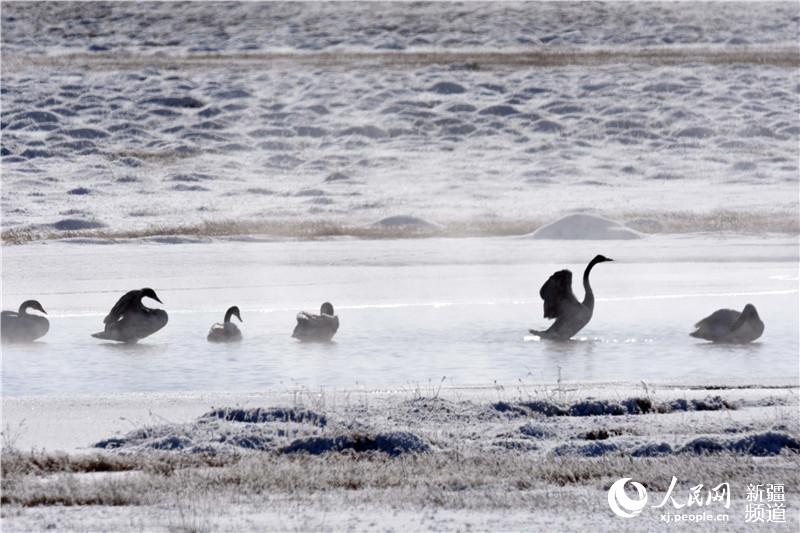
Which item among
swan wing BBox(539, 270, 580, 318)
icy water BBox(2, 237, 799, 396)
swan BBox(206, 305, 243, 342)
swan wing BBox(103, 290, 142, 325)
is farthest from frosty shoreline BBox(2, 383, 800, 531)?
swan wing BBox(103, 290, 142, 325)

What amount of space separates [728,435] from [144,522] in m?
3.53

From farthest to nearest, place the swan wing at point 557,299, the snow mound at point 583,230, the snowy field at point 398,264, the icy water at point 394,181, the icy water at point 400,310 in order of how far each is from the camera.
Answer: the snow mound at point 583,230, the swan wing at point 557,299, the icy water at point 394,181, the icy water at point 400,310, the snowy field at point 398,264

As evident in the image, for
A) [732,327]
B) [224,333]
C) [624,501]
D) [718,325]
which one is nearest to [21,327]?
[224,333]

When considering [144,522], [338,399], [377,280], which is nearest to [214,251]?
[377,280]

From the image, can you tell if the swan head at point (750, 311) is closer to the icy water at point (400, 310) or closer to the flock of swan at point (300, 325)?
the flock of swan at point (300, 325)

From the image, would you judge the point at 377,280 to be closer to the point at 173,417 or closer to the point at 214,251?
the point at 214,251

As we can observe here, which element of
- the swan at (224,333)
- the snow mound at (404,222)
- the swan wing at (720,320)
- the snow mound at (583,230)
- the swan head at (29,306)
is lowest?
the swan at (224,333)

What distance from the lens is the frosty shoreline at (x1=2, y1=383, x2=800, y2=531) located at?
6.25 m

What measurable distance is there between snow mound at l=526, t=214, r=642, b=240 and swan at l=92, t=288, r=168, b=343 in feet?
34.7

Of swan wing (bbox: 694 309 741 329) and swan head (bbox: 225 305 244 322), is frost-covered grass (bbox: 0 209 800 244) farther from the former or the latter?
swan wing (bbox: 694 309 741 329)

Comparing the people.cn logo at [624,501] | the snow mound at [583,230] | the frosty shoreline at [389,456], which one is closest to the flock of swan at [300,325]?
the frosty shoreline at [389,456]

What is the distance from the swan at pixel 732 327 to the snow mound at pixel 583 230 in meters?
9.56

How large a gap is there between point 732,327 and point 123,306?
560cm

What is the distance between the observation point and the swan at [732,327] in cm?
1296
